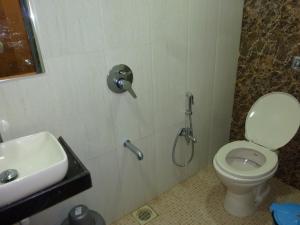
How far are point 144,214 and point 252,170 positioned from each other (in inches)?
34.4

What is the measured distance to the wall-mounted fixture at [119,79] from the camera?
1.30m

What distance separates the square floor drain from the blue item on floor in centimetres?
84

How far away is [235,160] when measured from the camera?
5.93ft

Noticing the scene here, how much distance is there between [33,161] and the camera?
3.40 ft

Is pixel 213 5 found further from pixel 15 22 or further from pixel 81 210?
pixel 81 210

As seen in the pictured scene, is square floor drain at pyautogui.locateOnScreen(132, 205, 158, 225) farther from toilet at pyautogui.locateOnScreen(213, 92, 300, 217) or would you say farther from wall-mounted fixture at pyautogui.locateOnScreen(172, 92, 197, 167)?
toilet at pyautogui.locateOnScreen(213, 92, 300, 217)

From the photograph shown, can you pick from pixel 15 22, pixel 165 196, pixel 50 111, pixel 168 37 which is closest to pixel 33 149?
pixel 50 111

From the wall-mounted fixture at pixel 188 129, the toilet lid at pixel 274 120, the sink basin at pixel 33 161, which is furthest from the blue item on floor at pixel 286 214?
the sink basin at pixel 33 161

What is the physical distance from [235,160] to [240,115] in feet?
1.81

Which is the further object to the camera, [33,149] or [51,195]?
[33,149]

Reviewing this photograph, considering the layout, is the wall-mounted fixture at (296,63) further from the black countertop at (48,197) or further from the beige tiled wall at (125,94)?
the black countertop at (48,197)

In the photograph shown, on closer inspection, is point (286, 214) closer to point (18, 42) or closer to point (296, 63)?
point (296, 63)

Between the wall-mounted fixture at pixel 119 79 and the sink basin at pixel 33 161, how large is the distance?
45cm

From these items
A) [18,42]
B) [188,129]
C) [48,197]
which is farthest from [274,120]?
[18,42]
